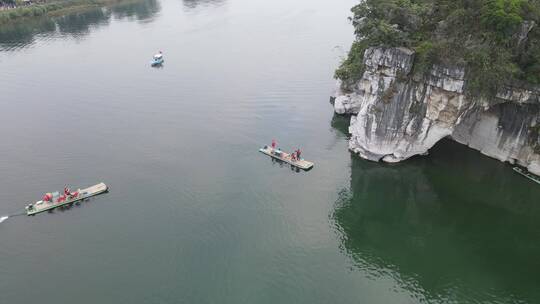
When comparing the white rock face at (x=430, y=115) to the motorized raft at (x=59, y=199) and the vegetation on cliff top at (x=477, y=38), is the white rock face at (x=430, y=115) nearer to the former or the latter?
the vegetation on cliff top at (x=477, y=38)

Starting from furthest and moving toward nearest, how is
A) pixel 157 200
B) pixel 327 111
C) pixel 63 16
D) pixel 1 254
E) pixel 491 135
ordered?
1. pixel 63 16
2. pixel 327 111
3. pixel 491 135
4. pixel 157 200
5. pixel 1 254

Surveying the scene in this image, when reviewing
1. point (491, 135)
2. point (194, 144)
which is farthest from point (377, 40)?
point (194, 144)

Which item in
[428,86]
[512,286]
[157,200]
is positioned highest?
[428,86]

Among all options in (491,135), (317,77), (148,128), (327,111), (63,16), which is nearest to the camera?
(491,135)

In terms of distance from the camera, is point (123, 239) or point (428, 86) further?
point (428, 86)

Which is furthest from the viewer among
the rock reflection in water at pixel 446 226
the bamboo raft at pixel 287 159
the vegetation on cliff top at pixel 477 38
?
the bamboo raft at pixel 287 159

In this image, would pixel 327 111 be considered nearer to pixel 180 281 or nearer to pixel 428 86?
pixel 428 86

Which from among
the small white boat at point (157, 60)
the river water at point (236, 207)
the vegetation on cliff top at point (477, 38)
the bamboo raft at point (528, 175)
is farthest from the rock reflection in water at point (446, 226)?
the small white boat at point (157, 60)
